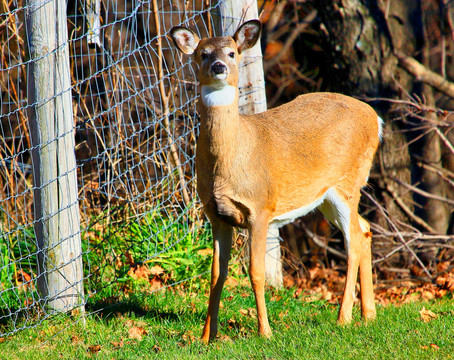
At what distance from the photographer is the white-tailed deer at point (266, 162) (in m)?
4.21

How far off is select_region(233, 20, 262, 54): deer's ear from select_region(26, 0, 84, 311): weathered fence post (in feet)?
4.34

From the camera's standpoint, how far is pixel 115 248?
229 inches

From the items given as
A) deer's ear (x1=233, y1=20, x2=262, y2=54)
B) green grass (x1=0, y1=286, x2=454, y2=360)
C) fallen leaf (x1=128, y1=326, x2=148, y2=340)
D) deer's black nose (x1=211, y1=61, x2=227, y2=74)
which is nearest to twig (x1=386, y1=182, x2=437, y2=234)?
green grass (x1=0, y1=286, x2=454, y2=360)

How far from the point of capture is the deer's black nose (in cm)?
396

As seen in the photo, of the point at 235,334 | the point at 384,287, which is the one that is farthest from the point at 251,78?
the point at 384,287

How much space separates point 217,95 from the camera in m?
4.15

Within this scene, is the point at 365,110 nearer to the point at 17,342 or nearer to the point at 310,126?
the point at 310,126

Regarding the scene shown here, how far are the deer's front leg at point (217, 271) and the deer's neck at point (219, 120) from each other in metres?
0.58

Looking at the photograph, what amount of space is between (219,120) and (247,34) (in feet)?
2.37

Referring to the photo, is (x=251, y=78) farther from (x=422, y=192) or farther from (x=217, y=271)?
(x=422, y=192)

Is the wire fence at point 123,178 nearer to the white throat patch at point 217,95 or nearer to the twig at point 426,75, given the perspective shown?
the white throat patch at point 217,95

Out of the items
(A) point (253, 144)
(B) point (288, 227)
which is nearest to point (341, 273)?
(B) point (288, 227)

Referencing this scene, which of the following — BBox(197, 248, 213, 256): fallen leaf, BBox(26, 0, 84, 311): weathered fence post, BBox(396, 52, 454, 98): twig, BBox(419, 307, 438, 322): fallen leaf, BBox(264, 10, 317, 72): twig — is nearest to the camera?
BBox(26, 0, 84, 311): weathered fence post

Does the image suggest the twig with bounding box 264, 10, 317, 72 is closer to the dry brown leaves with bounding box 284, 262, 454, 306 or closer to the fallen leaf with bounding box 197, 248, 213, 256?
the dry brown leaves with bounding box 284, 262, 454, 306
